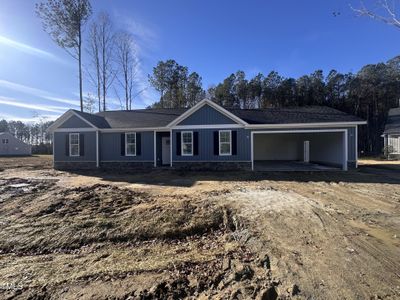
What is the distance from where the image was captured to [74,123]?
746 inches

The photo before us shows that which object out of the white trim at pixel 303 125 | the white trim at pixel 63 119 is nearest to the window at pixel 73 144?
the white trim at pixel 63 119

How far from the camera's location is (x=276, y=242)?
5.04 m

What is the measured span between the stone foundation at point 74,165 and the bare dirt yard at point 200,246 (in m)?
9.50

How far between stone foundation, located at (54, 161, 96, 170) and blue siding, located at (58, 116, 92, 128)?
2.39m

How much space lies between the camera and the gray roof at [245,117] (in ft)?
56.3

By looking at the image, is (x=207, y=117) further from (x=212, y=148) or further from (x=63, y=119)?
(x=63, y=119)

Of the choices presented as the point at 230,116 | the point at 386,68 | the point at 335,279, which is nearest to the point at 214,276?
the point at 335,279

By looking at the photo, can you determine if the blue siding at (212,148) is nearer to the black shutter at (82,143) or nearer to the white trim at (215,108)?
the white trim at (215,108)

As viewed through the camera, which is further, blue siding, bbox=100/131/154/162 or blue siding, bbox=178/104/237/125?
blue siding, bbox=100/131/154/162

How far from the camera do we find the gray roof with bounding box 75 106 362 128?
1716 centimetres

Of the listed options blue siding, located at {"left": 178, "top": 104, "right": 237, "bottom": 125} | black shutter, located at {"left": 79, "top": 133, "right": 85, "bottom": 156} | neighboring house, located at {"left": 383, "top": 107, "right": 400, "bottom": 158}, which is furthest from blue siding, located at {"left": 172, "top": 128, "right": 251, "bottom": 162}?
neighboring house, located at {"left": 383, "top": 107, "right": 400, "bottom": 158}

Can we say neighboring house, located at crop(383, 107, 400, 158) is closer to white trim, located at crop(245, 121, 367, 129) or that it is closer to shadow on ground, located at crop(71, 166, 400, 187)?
white trim, located at crop(245, 121, 367, 129)

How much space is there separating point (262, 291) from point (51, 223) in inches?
194

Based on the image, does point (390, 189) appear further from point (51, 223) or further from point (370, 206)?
point (51, 223)
